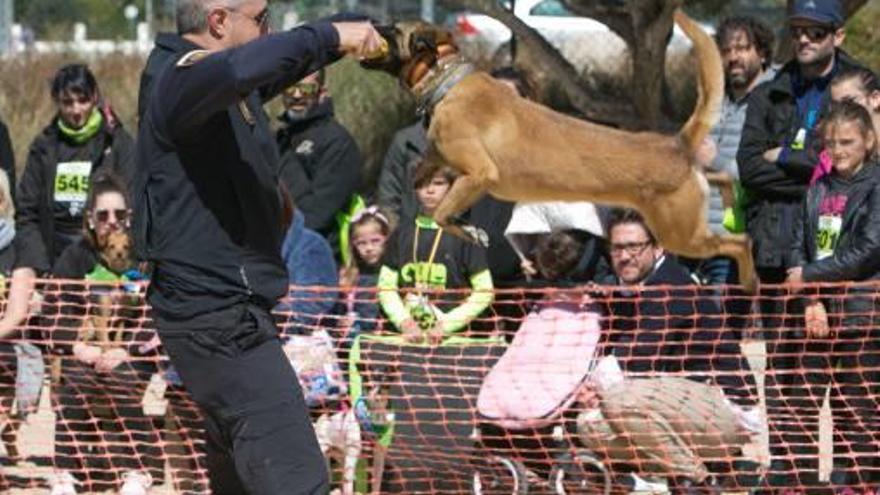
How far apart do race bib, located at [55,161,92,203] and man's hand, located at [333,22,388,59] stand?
184 inches

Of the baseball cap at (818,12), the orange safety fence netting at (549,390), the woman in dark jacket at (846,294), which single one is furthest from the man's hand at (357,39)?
the baseball cap at (818,12)

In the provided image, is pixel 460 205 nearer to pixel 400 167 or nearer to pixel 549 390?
pixel 549 390

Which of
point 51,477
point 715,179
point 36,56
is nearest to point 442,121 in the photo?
point 715,179

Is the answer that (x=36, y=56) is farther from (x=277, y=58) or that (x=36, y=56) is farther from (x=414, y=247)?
(x=277, y=58)

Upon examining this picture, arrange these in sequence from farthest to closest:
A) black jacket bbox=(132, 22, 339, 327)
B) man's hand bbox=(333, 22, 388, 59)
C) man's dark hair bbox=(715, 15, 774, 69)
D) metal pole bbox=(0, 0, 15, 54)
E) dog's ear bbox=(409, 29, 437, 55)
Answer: metal pole bbox=(0, 0, 15, 54) < man's dark hair bbox=(715, 15, 774, 69) < dog's ear bbox=(409, 29, 437, 55) < black jacket bbox=(132, 22, 339, 327) < man's hand bbox=(333, 22, 388, 59)

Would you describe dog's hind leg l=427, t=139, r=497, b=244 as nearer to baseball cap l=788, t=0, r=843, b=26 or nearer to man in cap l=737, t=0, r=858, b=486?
man in cap l=737, t=0, r=858, b=486

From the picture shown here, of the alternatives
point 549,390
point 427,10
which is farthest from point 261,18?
point 427,10

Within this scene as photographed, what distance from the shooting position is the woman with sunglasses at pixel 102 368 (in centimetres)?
778

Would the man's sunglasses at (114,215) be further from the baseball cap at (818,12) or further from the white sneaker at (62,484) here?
the baseball cap at (818,12)

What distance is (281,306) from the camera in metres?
7.73

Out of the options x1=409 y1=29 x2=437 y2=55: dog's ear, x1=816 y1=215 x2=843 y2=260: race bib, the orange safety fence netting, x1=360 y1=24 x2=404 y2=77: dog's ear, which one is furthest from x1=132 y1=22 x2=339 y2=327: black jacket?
x1=816 y1=215 x2=843 y2=260: race bib

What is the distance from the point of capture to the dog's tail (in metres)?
6.14

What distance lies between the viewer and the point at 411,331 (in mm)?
7375

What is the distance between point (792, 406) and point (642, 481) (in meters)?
0.76
